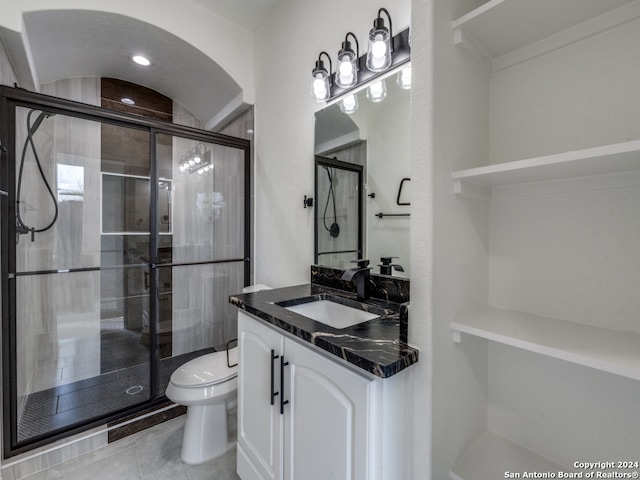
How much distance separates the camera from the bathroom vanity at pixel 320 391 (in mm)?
841

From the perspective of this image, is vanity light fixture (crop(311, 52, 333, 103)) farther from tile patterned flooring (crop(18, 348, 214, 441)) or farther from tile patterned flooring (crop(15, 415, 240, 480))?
tile patterned flooring (crop(18, 348, 214, 441))

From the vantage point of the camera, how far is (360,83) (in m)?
1.55

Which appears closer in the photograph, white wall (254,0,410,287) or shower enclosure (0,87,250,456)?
white wall (254,0,410,287)

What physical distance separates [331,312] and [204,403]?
942 mm

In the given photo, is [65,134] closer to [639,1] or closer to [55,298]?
[55,298]

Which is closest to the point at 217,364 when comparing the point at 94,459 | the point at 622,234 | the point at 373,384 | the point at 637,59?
the point at 94,459

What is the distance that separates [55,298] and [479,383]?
289cm

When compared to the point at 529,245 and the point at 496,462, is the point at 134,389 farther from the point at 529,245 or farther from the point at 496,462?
the point at 529,245

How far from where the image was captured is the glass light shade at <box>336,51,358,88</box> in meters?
1.48

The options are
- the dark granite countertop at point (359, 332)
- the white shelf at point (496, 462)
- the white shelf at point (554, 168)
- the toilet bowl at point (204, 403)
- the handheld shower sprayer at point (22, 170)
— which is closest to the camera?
the white shelf at point (554, 168)

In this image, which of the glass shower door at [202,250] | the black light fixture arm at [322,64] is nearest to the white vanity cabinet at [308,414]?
the glass shower door at [202,250]

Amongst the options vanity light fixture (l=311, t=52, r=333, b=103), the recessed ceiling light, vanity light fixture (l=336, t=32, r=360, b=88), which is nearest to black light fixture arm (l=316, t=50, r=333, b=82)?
vanity light fixture (l=311, t=52, r=333, b=103)

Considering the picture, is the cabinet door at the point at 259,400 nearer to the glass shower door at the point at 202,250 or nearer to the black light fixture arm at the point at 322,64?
the glass shower door at the point at 202,250

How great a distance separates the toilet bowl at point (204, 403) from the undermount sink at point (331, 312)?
719mm
